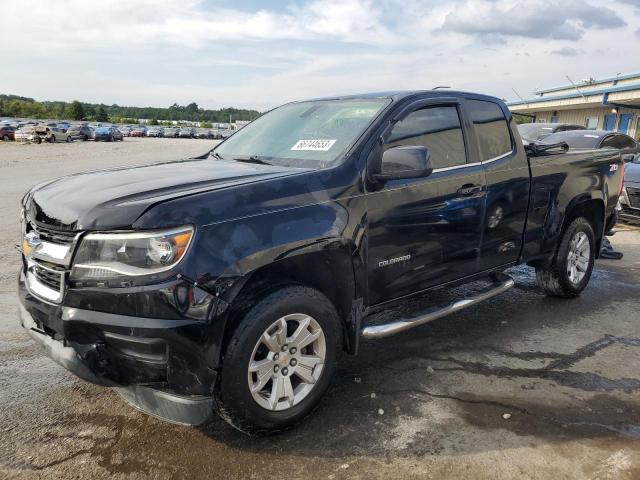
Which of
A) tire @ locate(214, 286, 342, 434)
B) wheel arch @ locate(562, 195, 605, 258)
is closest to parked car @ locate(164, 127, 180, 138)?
wheel arch @ locate(562, 195, 605, 258)

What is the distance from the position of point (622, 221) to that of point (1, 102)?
13185cm

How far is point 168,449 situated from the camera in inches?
119

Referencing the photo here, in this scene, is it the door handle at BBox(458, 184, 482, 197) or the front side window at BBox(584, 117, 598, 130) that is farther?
the front side window at BBox(584, 117, 598, 130)

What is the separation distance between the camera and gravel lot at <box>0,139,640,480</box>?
9.41 feet

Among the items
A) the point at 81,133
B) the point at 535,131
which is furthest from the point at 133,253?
the point at 81,133

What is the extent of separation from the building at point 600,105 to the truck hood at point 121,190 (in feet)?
76.3

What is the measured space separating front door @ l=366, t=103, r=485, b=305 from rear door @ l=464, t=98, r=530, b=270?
141 millimetres

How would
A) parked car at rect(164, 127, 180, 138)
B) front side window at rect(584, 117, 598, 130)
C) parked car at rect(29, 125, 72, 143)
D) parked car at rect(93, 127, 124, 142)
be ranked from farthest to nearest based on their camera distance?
1. parked car at rect(164, 127, 180, 138)
2. parked car at rect(93, 127, 124, 142)
3. parked car at rect(29, 125, 72, 143)
4. front side window at rect(584, 117, 598, 130)

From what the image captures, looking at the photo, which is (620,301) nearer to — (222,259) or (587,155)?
(587,155)

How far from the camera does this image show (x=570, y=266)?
5688 millimetres

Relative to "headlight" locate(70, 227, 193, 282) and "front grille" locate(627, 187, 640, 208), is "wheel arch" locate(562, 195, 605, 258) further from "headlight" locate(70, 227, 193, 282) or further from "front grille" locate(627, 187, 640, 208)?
"front grille" locate(627, 187, 640, 208)

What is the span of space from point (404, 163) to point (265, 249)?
3.57 feet

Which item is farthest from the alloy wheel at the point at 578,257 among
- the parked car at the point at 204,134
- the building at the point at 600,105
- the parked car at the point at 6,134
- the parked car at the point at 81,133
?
the parked car at the point at 204,134

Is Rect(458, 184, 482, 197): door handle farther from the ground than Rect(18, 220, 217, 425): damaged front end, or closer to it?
farther from the ground
